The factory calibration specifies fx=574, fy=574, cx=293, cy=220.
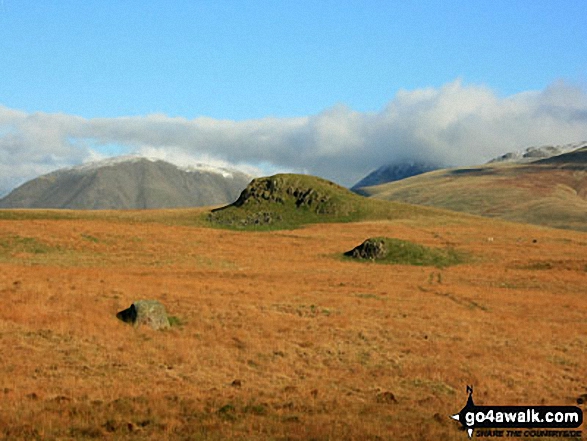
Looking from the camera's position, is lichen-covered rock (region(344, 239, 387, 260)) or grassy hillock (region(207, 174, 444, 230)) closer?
lichen-covered rock (region(344, 239, 387, 260))

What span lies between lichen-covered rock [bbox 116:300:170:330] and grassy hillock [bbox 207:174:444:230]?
95.5 meters

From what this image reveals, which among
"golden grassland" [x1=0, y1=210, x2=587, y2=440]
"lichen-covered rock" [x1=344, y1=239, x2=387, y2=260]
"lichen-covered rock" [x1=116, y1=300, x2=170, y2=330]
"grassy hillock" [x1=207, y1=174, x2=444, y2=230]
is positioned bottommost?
"golden grassland" [x1=0, y1=210, x2=587, y2=440]

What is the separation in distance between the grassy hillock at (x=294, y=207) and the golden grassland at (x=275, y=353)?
240 feet

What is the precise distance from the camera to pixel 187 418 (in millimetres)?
17781

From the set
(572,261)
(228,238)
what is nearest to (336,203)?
(228,238)

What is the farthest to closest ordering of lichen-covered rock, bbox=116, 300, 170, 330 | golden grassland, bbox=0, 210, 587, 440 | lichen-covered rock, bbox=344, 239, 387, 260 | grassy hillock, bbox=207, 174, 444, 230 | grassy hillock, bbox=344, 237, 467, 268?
grassy hillock, bbox=207, 174, 444, 230 < lichen-covered rock, bbox=344, 239, 387, 260 < grassy hillock, bbox=344, 237, 467, 268 < lichen-covered rock, bbox=116, 300, 170, 330 < golden grassland, bbox=0, 210, 587, 440

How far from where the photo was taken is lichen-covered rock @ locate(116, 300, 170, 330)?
3053 centimetres

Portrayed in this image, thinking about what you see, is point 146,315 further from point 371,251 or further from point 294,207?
point 294,207

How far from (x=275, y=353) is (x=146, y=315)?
758cm

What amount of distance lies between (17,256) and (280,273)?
95.8 feet

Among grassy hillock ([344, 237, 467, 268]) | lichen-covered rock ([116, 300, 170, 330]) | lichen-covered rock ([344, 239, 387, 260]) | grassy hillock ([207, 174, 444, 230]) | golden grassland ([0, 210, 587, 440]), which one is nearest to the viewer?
golden grassland ([0, 210, 587, 440])

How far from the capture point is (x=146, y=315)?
3069cm

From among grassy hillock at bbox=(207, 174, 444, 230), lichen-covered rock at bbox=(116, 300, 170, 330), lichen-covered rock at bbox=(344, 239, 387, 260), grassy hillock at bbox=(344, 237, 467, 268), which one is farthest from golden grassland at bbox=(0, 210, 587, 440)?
grassy hillock at bbox=(207, 174, 444, 230)

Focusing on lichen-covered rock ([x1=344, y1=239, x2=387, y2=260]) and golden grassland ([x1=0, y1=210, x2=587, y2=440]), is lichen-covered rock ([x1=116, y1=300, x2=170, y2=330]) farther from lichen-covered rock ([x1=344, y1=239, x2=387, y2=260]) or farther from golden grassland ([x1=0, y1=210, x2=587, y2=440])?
lichen-covered rock ([x1=344, y1=239, x2=387, y2=260])
